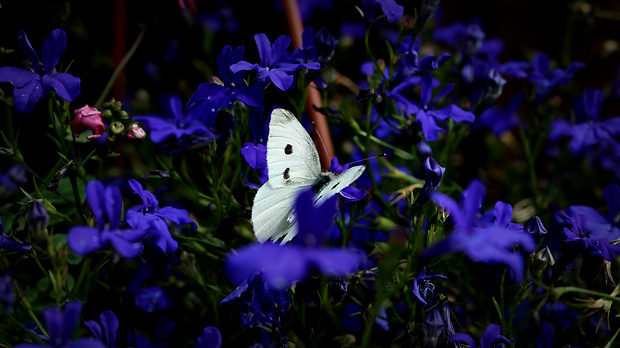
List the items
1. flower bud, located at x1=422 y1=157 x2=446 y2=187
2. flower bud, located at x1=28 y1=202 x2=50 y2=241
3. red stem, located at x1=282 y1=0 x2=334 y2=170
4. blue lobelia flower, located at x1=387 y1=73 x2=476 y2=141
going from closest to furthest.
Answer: flower bud, located at x1=28 y1=202 x2=50 y2=241 → flower bud, located at x1=422 y1=157 x2=446 y2=187 → blue lobelia flower, located at x1=387 y1=73 x2=476 y2=141 → red stem, located at x1=282 y1=0 x2=334 y2=170

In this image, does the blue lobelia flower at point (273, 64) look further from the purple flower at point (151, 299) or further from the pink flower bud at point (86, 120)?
the purple flower at point (151, 299)

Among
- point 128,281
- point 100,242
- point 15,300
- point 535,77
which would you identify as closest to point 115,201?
point 100,242

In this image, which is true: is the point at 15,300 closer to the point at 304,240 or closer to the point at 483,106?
the point at 304,240

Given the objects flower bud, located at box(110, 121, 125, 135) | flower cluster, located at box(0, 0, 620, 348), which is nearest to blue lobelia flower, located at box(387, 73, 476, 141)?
flower cluster, located at box(0, 0, 620, 348)

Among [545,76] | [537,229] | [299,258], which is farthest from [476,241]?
[545,76]

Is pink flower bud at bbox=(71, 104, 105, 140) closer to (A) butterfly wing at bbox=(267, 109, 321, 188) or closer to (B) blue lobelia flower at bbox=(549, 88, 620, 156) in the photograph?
(A) butterfly wing at bbox=(267, 109, 321, 188)
